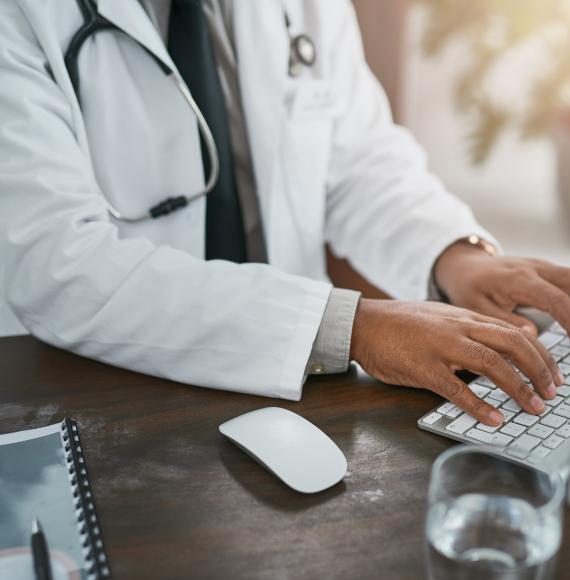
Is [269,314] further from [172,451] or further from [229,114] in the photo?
[229,114]

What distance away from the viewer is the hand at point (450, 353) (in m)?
0.74

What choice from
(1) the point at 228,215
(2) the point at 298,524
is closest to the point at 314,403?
(2) the point at 298,524

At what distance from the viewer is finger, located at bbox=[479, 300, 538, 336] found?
949 millimetres

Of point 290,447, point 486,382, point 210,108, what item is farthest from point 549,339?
point 210,108

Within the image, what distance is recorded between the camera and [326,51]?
133 cm

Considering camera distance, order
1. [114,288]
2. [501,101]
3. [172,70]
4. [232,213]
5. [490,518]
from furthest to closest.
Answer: [501,101] → [232,213] → [172,70] → [114,288] → [490,518]

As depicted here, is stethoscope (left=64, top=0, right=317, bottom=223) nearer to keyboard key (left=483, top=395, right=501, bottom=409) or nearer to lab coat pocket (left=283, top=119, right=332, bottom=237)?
lab coat pocket (left=283, top=119, right=332, bottom=237)

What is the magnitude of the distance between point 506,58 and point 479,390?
271cm

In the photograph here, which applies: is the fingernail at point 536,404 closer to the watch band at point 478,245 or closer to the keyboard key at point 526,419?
the keyboard key at point 526,419

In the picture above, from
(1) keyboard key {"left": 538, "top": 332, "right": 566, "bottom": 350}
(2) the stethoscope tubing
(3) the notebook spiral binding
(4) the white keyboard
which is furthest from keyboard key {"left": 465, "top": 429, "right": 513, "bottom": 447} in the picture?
(2) the stethoscope tubing

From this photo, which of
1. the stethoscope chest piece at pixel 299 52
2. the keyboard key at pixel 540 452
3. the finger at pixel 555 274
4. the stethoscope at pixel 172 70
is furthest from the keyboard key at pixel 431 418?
the stethoscope chest piece at pixel 299 52

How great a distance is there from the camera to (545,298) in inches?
37.5

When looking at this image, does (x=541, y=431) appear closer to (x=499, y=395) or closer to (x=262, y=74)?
(x=499, y=395)

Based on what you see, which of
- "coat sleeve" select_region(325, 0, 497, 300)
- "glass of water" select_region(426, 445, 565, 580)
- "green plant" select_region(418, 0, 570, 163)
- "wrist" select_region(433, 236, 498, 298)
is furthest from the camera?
"green plant" select_region(418, 0, 570, 163)
